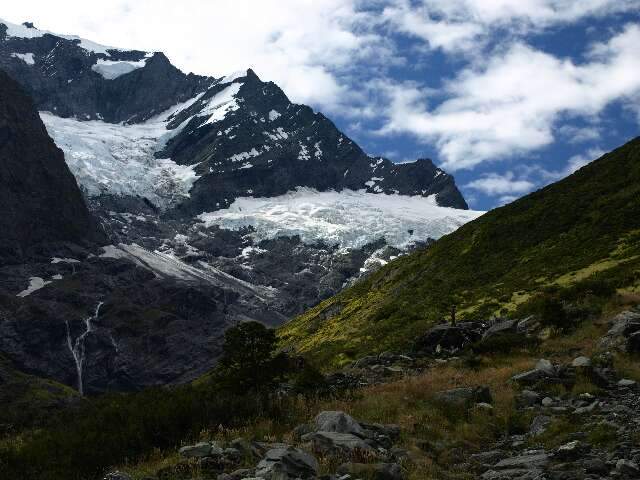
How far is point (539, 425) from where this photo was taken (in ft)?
47.4

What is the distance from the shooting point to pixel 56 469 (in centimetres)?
1187

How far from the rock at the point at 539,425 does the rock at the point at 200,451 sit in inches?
267

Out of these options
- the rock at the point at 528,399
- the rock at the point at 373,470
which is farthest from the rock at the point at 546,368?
the rock at the point at 373,470

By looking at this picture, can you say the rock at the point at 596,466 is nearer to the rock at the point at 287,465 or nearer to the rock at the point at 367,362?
the rock at the point at 287,465

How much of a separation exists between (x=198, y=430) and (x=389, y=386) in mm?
7295

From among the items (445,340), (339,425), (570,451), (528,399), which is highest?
(445,340)

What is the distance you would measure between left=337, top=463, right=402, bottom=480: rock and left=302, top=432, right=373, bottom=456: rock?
961 mm

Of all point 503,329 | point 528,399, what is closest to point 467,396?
point 528,399

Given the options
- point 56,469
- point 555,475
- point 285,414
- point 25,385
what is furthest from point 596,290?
point 25,385

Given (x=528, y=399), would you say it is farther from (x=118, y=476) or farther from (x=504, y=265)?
(x=504, y=265)

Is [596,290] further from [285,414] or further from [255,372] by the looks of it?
[285,414]

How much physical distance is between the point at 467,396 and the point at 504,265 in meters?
30.4

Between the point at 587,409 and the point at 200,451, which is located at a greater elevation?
the point at 200,451

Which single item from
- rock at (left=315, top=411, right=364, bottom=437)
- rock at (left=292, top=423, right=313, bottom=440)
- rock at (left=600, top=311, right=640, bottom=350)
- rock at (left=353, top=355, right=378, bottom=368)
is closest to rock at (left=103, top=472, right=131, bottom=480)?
rock at (left=292, top=423, right=313, bottom=440)
